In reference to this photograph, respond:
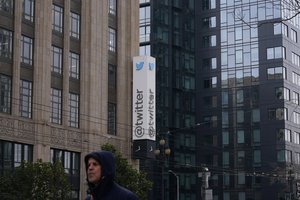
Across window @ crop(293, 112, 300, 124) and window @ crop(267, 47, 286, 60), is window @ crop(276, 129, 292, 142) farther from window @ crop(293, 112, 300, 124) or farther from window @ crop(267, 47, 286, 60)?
window @ crop(267, 47, 286, 60)

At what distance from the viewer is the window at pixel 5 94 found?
47.6 metres

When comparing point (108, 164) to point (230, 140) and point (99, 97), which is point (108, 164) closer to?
point (99, 97)

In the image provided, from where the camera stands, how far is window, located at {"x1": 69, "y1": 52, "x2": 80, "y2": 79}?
Answer: 54438 mm

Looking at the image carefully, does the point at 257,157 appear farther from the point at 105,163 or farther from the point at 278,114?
the point at 105,163

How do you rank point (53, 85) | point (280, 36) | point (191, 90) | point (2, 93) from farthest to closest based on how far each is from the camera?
point (191, 90) → point (280, 36) → point (53, 85) → point (2, 93)

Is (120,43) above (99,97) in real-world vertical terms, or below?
above

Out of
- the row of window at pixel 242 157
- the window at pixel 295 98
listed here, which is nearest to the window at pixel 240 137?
the row of window at pixel 242 157

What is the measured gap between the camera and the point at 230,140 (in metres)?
98.8

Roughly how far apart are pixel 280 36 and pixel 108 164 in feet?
300

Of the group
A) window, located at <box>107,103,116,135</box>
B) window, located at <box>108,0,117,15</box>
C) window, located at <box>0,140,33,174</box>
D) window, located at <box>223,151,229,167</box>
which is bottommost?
window, located at <box>0,140,33,174</box>

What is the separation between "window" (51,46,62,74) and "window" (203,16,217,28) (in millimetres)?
49751

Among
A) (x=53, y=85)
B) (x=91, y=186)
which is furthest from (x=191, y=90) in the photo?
(x=91, y=186)

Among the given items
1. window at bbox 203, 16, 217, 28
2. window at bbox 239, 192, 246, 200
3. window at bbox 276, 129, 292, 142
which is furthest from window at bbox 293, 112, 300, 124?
window at bbox 203, 16, 217, 28

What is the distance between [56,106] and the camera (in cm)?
5244
